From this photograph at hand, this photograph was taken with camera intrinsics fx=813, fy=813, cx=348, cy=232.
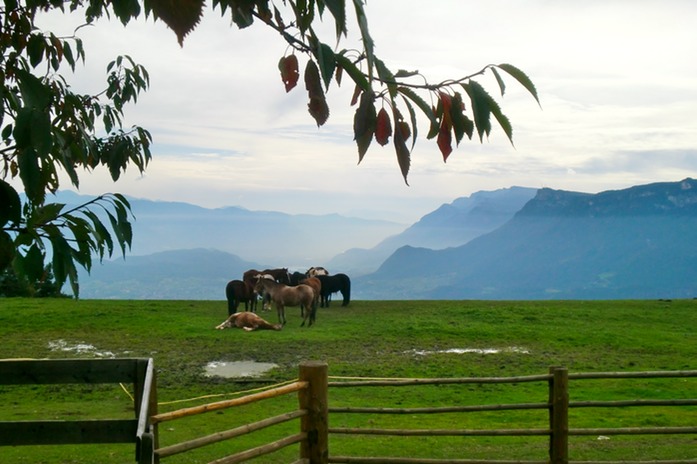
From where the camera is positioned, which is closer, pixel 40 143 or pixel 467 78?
pixel 467 78

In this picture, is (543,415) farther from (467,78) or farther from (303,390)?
(467,78)

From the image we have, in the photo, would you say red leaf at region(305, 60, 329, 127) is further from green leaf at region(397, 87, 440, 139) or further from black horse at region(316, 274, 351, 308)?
black horse at region(316, 274, 351, 308)

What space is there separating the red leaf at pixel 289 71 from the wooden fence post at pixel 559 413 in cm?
468

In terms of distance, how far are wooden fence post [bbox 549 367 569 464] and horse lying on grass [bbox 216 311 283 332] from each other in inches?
349

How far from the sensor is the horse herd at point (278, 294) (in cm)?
1459

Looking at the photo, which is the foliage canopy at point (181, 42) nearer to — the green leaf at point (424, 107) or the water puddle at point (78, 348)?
the green leaf at point (424, 107)

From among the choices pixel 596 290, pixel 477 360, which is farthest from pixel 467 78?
pixel 596 290

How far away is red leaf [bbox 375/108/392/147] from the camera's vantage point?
157cm

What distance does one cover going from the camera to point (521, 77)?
146 centimetres

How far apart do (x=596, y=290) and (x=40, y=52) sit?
187 metres

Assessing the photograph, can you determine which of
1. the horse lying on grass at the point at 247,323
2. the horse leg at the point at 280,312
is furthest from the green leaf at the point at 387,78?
the horse leg at the point at 280,312

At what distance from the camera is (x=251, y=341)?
1309 cm

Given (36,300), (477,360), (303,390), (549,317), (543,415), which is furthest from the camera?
(36,300)

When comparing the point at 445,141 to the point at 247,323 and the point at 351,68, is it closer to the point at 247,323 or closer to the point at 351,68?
the point at 351,68
